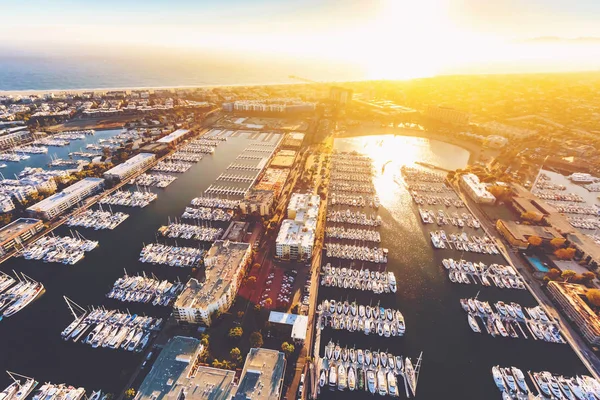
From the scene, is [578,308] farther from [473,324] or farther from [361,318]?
[361,318]

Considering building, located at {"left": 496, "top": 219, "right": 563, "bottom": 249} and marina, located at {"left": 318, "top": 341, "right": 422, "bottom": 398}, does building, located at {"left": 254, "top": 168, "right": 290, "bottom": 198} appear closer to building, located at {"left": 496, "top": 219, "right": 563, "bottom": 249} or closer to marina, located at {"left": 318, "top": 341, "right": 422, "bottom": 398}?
marina, located at {"left": 318, "top": 341, "right": 422, "bottom": 398}

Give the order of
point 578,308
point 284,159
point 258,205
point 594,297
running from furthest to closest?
point 284,159, point 258,205, point 594,297, point 578,308

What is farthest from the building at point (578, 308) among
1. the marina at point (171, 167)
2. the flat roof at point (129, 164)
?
the flat roof at point (129, 164)

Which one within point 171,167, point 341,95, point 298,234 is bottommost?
point 298,234

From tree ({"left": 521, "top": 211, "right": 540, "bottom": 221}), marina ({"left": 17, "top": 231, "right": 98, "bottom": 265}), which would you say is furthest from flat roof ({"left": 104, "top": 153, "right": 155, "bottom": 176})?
tree ({"left": 521, "top": 211, "right": 540, "bottom": 221})

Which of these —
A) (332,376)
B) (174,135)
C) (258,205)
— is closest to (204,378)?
(332,376)

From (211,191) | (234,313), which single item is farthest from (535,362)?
(211,191)

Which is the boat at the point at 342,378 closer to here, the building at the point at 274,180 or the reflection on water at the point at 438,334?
the reflection on water at the point at 438,334
